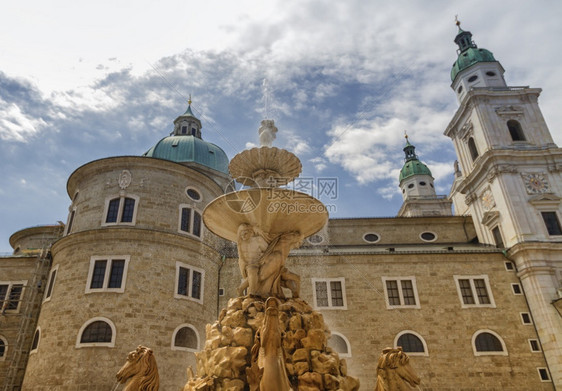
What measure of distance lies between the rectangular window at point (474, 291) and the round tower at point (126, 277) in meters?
14.1

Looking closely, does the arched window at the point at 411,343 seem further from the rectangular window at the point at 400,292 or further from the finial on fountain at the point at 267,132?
the finial on fountain at the point at 267,132

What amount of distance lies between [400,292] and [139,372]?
17.3m

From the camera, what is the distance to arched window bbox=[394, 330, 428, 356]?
18969mm

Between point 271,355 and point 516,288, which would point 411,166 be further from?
point 271,355

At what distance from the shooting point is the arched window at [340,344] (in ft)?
62.0

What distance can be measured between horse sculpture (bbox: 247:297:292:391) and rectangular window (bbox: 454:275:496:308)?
18263 millimetres

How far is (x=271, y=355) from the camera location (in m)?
5.57

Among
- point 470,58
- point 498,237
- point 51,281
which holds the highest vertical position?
point 470,58

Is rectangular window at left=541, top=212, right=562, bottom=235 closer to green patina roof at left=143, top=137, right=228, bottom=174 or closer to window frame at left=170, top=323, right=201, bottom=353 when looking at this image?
window frame at left=170, top=323, right=201, bottom=353

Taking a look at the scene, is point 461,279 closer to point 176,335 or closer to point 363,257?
point 363,257

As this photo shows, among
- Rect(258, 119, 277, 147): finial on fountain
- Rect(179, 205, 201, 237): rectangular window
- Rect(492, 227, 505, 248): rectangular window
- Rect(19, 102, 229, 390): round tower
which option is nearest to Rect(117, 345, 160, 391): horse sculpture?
Rect(258, 119, 277, 147): finial on fountain

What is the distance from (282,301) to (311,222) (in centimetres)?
215

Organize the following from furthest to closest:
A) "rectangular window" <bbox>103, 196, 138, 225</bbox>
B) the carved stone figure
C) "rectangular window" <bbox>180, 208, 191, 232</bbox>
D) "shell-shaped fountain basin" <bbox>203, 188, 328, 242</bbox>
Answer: "rectangular window" <bbox>180, 208, 191, 232</bbox> < "rectangular window" <bbox>103, 196, 138, 225</bbox> < "shell-shaped fountain basin" <bbox>203, 188, 328, 242</bbox> < the carved stone figure

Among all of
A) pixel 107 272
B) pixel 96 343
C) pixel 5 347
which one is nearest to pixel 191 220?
pixel 107 272
